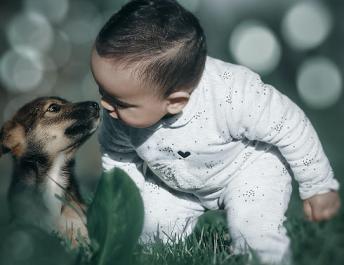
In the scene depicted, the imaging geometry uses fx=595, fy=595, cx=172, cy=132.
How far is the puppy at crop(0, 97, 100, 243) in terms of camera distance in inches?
141

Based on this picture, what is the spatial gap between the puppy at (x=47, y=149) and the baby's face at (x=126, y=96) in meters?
0.98

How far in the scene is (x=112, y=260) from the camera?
2158mm

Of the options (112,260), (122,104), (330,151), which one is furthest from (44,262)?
(330,151)

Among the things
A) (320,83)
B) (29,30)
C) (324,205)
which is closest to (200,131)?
(324,205)

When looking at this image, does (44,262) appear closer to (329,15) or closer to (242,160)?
(242,160)

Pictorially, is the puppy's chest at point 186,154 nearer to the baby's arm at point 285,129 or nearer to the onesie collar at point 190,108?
the onesie collar at point 190,108

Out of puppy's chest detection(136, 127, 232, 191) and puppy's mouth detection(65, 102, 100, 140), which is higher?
puppy's chest detection(136, 127, 232, 191)

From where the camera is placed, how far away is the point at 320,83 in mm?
8102

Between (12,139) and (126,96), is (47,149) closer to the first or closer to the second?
(12,139)

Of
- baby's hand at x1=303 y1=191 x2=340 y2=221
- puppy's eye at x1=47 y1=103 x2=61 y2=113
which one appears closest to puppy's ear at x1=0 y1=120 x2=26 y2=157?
puppy's eye at x1=47 y1=103 x2=61 y2=113

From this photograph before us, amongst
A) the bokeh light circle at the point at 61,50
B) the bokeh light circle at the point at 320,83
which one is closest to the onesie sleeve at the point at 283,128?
the bokeh light circle at the point at 320,83

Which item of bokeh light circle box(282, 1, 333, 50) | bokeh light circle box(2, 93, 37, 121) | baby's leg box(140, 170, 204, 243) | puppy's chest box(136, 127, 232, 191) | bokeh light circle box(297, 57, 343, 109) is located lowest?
bokeh light circle box(2, 93, 37, 121)

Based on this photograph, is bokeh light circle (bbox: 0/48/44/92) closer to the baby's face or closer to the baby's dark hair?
the baby's face

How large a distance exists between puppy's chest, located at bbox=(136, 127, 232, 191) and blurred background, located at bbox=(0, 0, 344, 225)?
178 inches
